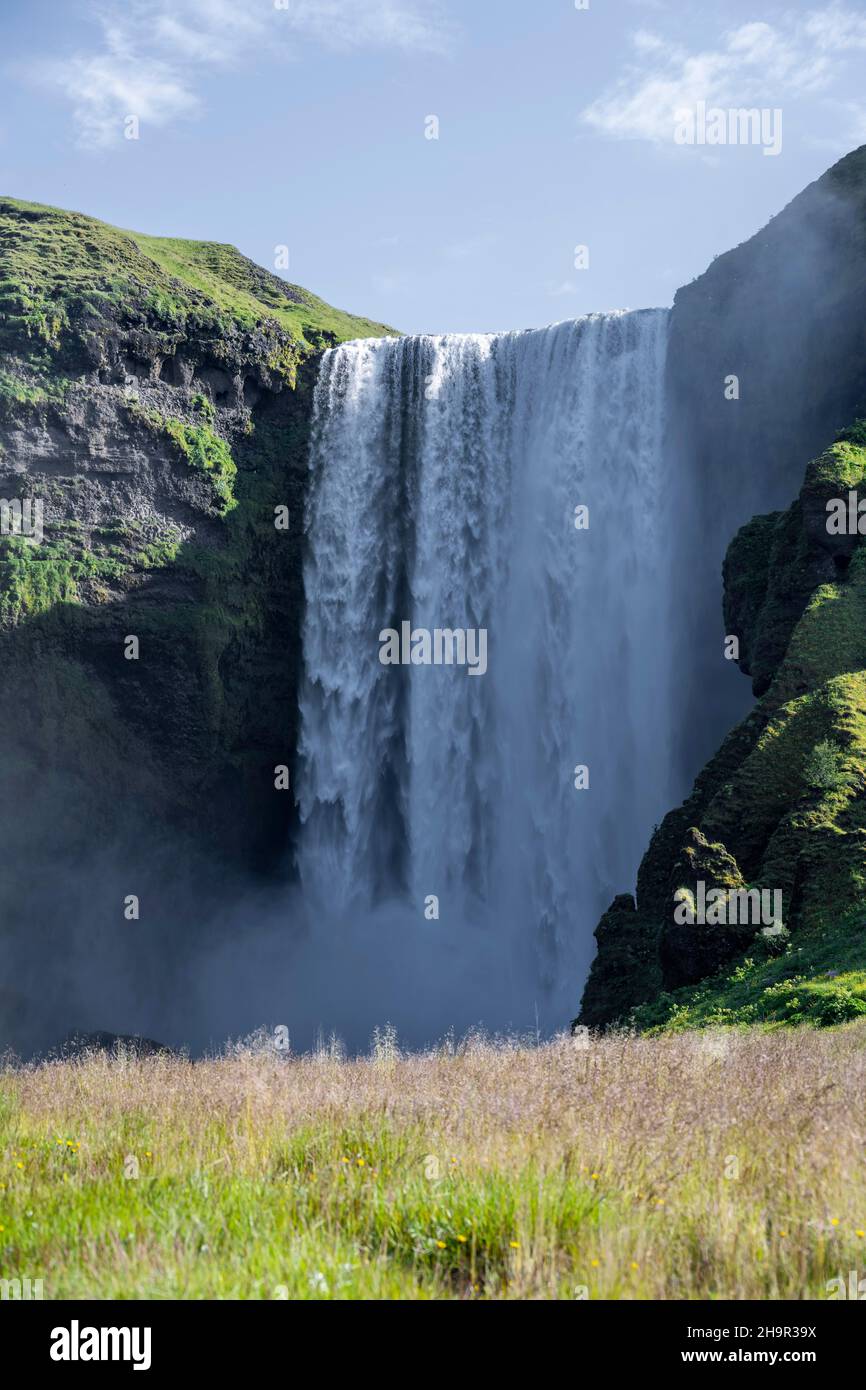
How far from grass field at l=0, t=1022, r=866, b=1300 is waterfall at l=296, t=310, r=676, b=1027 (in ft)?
90.4

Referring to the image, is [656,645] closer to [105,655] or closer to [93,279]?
[105,655]

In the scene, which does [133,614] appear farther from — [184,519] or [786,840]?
[786,840]

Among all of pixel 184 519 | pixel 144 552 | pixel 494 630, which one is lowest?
pixel 494 630

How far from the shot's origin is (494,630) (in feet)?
126

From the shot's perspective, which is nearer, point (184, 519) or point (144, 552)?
point (144, 552)

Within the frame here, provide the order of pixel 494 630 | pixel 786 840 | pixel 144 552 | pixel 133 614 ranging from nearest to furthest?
pixel 786 840 → pixel 133 614 → pixel 144 552 → pixel 494 630

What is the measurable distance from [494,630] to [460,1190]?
3371 cm

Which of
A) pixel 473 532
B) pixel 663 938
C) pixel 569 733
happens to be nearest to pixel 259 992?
pixel 569 733

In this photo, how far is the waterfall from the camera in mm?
35656

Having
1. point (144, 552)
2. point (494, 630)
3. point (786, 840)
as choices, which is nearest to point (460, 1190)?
point (786, 840)

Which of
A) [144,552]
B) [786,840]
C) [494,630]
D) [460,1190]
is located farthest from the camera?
[494,630]

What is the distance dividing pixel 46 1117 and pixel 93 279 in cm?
3702

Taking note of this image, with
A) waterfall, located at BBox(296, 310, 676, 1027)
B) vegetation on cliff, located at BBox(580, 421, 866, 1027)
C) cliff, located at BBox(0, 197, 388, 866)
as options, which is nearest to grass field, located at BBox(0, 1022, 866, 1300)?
vegetation on cliff, located at BBox(580, 421, 866, 1027)

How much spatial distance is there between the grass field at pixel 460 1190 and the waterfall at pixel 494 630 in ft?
90.4
